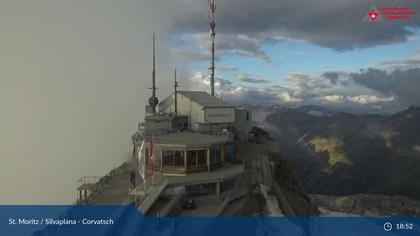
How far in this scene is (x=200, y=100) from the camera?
48.3 meters

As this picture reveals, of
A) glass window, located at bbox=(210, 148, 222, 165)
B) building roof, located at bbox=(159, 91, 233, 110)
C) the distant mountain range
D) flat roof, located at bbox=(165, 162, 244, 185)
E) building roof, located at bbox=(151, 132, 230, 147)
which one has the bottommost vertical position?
the distant mountain range

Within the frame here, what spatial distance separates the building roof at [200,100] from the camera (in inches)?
1854

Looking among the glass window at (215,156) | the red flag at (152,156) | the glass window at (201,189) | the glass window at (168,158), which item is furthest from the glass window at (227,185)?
the red flag at (152,156)

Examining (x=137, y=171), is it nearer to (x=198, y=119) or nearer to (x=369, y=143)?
(x=198, y=119)

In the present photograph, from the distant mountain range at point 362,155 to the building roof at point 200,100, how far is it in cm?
6599

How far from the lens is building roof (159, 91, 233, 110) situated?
47094 mm

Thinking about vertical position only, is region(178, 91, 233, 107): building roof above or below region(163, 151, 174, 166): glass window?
above

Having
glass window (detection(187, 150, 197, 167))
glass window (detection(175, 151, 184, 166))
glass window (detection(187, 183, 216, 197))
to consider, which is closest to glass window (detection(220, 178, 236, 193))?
glass window (detection(187, 183, 216, 197))

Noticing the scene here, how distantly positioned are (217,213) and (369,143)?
127 meters

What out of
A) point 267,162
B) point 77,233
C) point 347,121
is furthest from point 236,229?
point 347,121

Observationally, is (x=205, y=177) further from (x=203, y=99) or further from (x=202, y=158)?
(x=203, y=99)

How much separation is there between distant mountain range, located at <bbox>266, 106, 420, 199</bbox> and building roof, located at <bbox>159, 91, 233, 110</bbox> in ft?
216

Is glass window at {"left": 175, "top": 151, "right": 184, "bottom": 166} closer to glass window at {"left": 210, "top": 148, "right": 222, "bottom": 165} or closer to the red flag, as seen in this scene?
the red flag

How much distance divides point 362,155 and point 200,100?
98.3 metres
